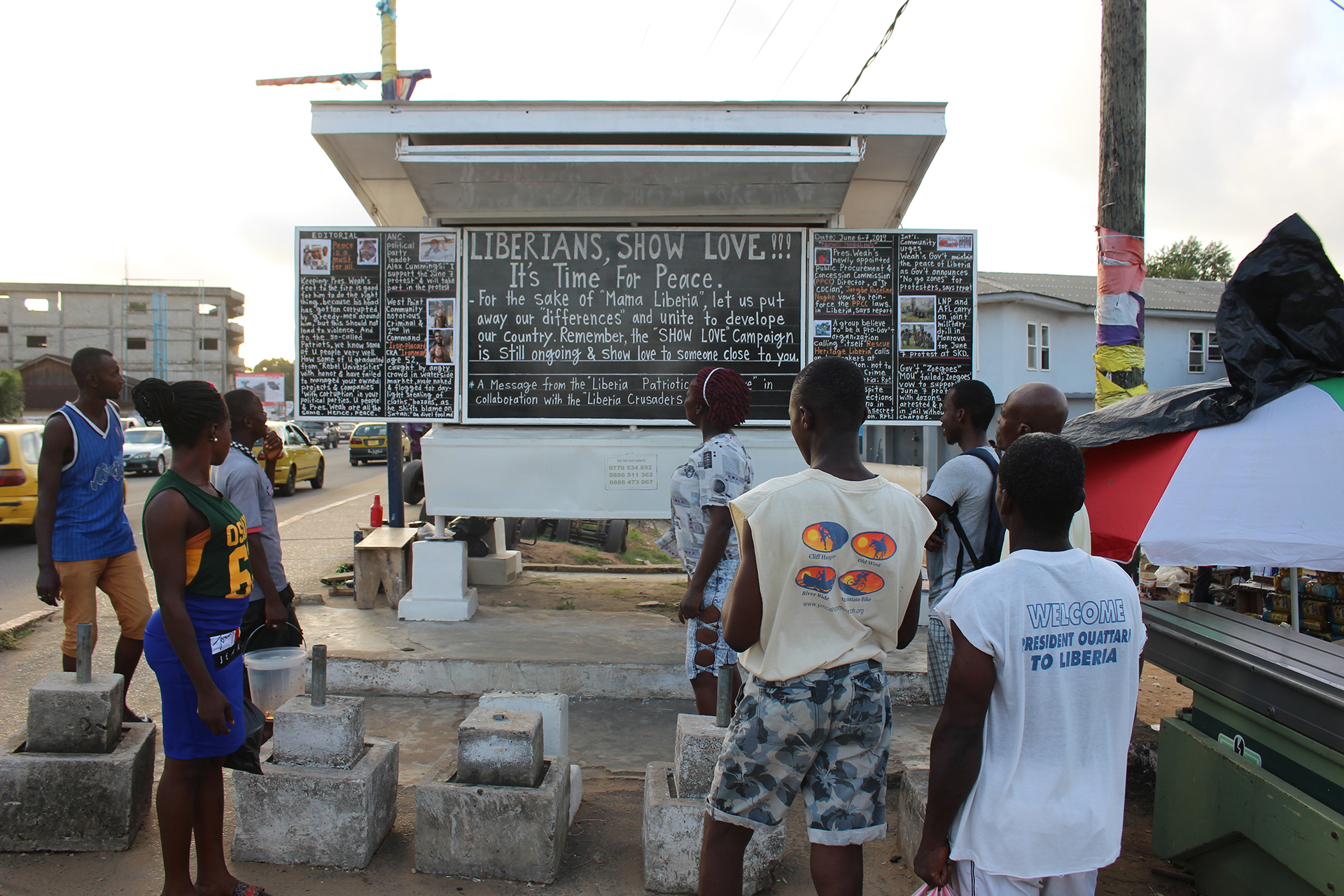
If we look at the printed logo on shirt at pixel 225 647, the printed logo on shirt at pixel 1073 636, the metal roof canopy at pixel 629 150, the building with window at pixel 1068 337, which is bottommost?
the printed logo on shirt at pixel 225 647

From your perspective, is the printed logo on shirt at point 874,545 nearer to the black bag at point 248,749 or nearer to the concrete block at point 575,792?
the concrete block at point 575,792

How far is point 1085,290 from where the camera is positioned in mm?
31656

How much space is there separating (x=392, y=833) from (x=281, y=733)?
2.22 ft

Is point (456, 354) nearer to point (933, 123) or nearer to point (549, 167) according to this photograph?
point (549, 167)

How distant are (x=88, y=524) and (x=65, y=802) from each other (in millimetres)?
1467

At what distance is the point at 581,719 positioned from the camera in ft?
16.2

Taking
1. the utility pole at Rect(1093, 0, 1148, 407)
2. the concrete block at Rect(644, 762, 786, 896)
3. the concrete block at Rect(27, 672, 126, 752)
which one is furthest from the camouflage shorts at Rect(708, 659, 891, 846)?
the utility pole at Rect(1093, 0, 1148, 407)

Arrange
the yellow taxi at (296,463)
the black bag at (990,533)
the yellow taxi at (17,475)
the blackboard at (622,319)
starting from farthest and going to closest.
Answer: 1. the yellow taxi at (296,463)
2. the yellow taxi at (17,475)
3. the blackboard at (622,319)
4. the black bag at (990,533)

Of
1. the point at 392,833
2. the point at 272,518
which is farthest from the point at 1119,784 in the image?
the point at 272,518

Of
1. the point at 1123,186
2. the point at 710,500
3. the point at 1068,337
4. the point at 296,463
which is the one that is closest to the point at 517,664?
the point at 710,500

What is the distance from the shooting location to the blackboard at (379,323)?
6164mm

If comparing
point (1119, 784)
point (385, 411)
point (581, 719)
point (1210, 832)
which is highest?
point (385, 411)

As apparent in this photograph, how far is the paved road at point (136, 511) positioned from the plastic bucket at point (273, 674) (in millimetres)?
4166

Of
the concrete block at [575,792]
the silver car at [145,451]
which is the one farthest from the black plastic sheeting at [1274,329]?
the silver car at [145,451]
